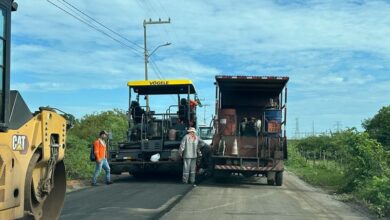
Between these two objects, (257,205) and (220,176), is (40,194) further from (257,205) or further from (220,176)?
(220,176)

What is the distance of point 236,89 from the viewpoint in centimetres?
1938

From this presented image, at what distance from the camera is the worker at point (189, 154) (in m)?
17.1

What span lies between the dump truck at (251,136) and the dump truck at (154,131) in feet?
4.11

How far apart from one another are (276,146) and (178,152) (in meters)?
3.16

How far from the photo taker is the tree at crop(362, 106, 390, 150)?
4648 cm

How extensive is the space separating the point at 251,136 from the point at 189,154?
2.24 m

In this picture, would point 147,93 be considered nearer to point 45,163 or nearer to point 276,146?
point 276,146

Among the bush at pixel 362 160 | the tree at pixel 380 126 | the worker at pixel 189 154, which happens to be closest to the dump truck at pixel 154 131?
the worker at pixel 189 154

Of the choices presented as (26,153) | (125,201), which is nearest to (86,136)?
(125,201)

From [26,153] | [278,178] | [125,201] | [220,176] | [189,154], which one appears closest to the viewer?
[26,153]

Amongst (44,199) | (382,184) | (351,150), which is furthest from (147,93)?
(44,199)

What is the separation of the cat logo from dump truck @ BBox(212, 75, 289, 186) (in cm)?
1124

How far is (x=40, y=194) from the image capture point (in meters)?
7.16

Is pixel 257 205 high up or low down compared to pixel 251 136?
down
